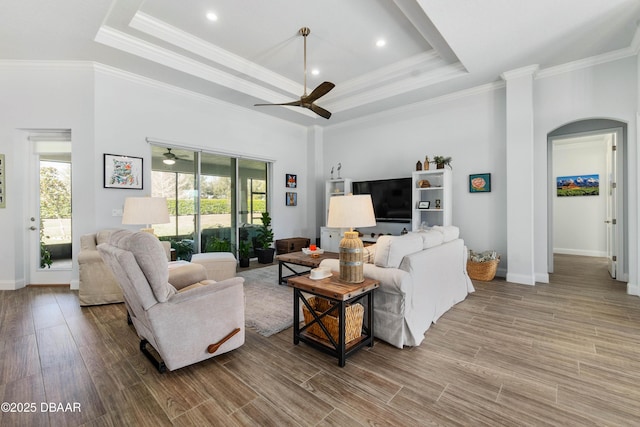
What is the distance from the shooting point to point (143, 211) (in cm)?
327

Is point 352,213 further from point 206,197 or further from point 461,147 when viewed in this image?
point 206,197

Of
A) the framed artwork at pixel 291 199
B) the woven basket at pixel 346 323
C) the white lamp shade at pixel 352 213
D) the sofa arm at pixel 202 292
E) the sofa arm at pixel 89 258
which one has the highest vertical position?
the framed artwork at pixel 291 199

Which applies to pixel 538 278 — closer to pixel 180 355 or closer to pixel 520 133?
pixel 520 133

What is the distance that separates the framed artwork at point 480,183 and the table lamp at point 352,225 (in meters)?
3.50

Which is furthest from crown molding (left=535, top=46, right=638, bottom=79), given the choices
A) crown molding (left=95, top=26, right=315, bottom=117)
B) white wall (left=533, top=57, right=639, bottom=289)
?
crown molding (left=95, top=26, right=315, bottom=117)

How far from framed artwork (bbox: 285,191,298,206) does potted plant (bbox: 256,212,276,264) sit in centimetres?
80

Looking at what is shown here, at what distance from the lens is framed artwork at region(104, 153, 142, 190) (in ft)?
13.9

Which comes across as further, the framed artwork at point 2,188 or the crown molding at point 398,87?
the crown molding at point 398,87

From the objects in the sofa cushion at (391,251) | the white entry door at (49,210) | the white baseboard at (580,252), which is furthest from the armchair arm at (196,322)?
the white baseboard at (580,252)

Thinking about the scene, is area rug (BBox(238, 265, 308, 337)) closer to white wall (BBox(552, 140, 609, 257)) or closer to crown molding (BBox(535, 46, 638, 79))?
crown molding (BBox(535, 46, 638, 79))

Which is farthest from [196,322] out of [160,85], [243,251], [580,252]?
[580,252]

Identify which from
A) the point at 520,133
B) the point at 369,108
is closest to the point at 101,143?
the point at 369,108

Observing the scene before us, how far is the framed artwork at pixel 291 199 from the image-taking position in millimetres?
6868

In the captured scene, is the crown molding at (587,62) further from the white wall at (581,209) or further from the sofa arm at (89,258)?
the sofa arm at (89,258)
